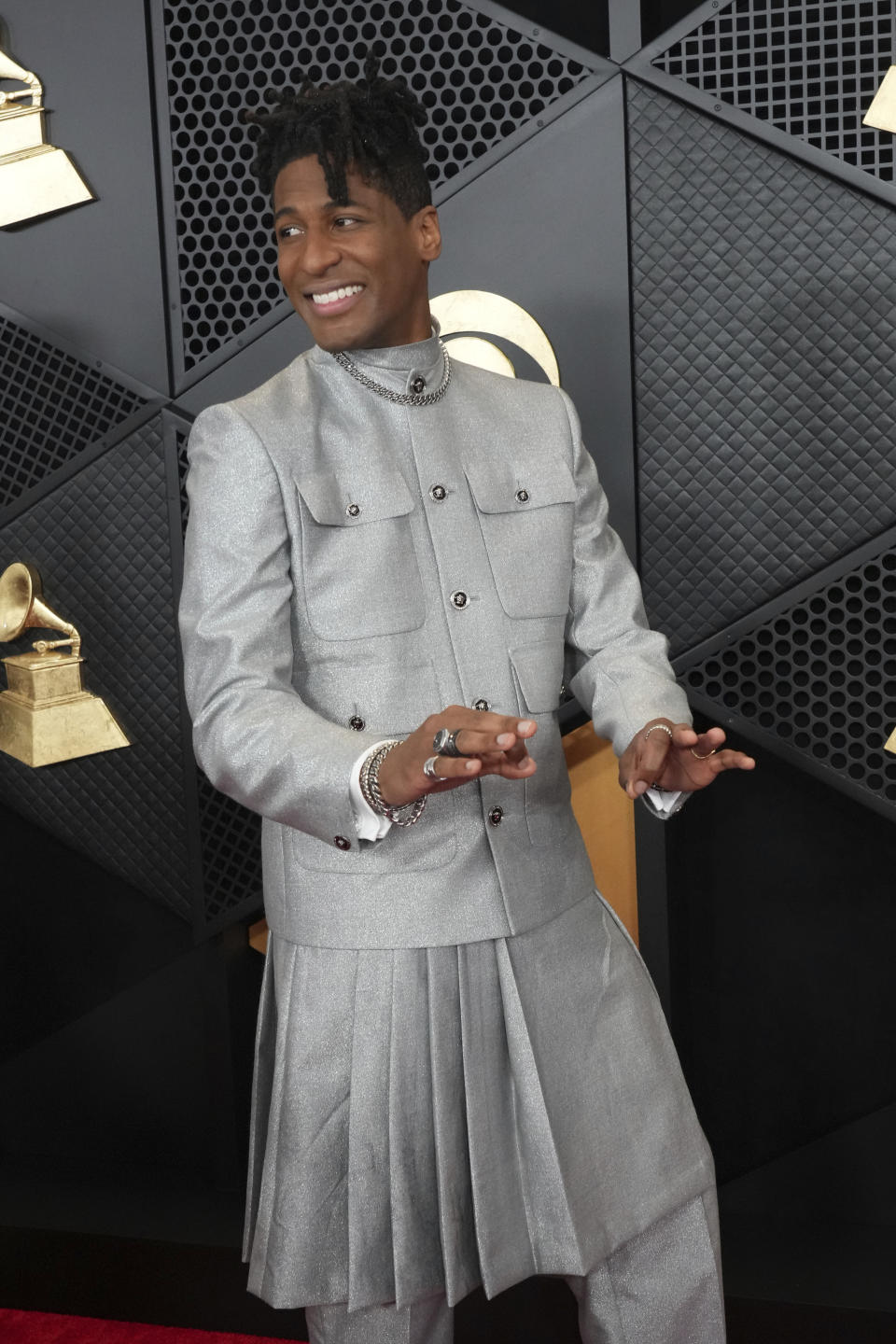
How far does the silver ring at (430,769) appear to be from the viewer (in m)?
1.22

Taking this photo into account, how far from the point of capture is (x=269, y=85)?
2244 millimetres

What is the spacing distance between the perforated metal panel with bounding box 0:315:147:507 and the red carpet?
4.56 feet

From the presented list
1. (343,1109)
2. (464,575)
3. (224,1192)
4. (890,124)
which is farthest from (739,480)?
(224,1192)

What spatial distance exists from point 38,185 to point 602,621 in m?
1.29

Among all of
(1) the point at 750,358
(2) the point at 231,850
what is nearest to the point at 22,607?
(2) the point at 231,850

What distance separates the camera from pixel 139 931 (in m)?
2.57

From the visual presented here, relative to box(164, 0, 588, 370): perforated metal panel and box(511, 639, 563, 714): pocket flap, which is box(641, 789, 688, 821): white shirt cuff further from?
box(164, 0, 588, 370): perforated metal panel

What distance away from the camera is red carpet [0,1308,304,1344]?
90.1 inches

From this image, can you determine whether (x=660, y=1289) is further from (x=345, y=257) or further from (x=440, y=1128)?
(x=345, y=257)

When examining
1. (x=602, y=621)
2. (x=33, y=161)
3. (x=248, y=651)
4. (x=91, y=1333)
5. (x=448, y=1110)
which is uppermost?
(x=33, y=161)

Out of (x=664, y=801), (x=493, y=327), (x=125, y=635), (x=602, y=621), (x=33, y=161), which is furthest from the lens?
(x=125, y=635)

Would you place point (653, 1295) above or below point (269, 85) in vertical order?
below

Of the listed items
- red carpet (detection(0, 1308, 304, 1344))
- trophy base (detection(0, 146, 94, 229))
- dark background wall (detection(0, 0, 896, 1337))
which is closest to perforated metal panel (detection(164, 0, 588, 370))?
dark background wall (detection(0, 0, 896, 1337))

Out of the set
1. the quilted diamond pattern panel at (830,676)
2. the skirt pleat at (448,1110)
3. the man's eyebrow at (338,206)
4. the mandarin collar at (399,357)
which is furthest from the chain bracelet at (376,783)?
the quilted diamond pattern panel at (830,676)
